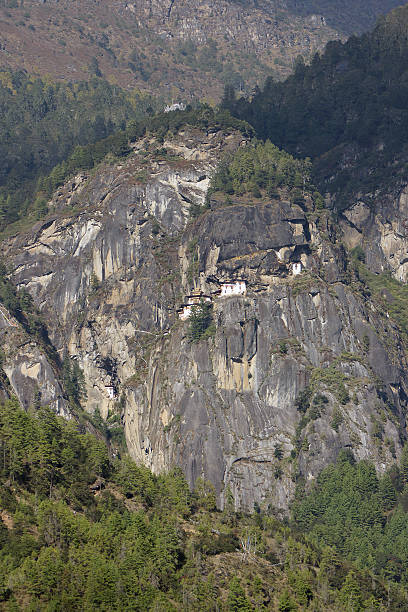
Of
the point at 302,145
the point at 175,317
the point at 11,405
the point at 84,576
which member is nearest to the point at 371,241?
the point at 302,145

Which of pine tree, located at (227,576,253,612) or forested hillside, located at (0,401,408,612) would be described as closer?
forested hillside, located at (0,401,408,612)

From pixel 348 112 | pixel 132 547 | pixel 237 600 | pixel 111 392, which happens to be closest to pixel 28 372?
pixel 111 392

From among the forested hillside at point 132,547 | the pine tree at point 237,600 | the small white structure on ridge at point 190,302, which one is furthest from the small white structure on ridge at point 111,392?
the pine tree at point 237,600

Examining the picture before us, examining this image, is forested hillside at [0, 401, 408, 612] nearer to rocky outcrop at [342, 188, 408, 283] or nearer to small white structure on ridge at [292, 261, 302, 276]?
small white structure on ridge at [292, 261, 302, 276]

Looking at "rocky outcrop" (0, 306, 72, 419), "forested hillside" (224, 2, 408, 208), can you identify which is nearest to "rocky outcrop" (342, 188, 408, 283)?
"forested hillside" (224, 2, 408, 208)

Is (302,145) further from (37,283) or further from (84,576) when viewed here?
(84,576)
